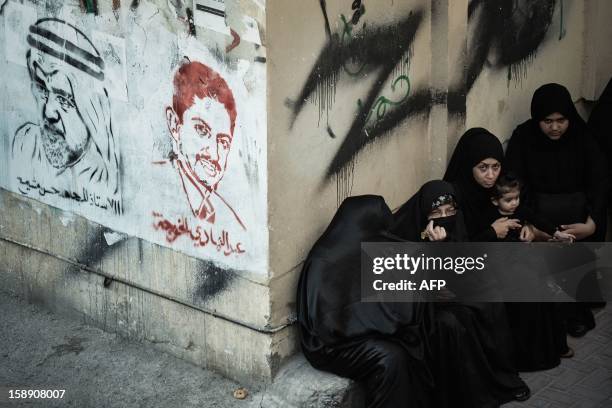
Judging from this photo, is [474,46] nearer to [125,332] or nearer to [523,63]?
[523,63]

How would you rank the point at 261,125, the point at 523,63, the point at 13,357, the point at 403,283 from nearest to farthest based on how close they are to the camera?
the point at 261,125 → the point at 403,283 → the point at 13,357 → the point at 523,63

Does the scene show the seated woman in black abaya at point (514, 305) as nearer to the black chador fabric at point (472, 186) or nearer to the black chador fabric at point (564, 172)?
the black chador fabric at point (472, 186)

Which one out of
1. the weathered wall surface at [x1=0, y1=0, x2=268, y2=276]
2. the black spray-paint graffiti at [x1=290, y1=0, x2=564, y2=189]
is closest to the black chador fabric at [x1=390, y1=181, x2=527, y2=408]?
the black spray-paint graffiti at [x1=290, y1=0, x2=564, y2=189]

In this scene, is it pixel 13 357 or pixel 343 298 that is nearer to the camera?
pixel 343 298

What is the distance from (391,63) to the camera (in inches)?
245

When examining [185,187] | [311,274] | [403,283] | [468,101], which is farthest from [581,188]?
[185,187]

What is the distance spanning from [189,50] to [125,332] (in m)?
1.86

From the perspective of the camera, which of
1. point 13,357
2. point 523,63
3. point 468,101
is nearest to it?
point 13,357

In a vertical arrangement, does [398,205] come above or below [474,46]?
below

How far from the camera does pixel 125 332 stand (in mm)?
6422

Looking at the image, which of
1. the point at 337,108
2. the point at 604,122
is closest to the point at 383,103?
the point at 337,108

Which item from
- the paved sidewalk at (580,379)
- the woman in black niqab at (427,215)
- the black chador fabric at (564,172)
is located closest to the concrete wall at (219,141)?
the woman in black niqab at (427,215)

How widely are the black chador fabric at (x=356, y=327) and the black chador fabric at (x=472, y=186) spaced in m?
0.88

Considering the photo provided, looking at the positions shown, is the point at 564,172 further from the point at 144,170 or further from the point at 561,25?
the point at 144,170
